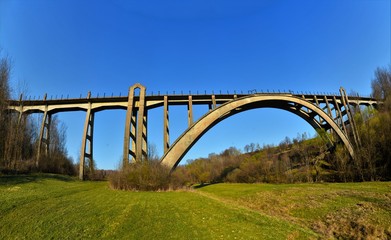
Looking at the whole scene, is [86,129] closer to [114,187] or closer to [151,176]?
[114,187]

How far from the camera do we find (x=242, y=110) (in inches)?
1330

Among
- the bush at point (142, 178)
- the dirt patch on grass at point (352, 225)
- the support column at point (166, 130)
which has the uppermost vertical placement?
the support column at point (166, 130)

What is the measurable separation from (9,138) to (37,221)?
19383 mm

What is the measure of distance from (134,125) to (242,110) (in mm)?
15049

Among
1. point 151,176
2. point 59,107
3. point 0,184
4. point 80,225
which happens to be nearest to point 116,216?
point 80,225

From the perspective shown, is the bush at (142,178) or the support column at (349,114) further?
the support column at (349,114)

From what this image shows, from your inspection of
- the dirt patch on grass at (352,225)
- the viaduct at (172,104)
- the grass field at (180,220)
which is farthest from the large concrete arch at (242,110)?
the dirt patch on grass at (352,225)

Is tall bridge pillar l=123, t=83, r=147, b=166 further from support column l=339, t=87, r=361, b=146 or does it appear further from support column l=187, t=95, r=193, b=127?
support column l=339, t=87, r=361, b=146

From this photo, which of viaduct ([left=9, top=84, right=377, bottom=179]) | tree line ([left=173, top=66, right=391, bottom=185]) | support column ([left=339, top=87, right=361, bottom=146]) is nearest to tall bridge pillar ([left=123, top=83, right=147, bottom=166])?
viaduct ([left=9, top=84, right=377, bottom=179])

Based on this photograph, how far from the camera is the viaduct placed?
1105 inches

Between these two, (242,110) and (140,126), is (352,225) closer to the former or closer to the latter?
(140,126)

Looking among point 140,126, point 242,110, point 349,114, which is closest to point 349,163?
point 349,114

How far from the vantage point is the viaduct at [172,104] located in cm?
2806

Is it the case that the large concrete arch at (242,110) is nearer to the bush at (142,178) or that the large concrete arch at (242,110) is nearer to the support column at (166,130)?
the support column at (166,130)
